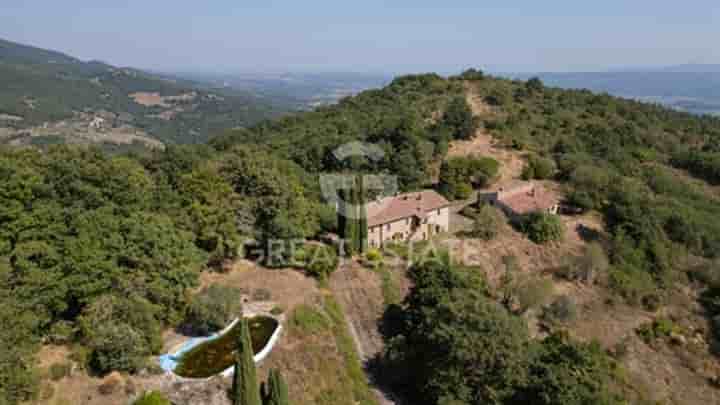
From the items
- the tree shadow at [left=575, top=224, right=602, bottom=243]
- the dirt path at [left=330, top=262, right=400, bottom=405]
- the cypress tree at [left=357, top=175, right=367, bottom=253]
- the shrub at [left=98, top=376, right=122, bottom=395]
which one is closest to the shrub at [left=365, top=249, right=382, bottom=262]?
the cypress tree at [left=357, top=175, right=367, bottom=253]

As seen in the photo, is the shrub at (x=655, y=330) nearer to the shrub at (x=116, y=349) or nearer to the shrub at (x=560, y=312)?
the shrub at (x=560, y=312)

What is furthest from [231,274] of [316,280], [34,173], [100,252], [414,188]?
[414,188]

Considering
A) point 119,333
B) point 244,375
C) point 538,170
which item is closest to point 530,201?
point 538,170

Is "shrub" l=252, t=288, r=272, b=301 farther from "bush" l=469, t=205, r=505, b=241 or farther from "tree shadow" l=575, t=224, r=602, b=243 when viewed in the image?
"tree shadow" l=575, t=224, r=602, b=243

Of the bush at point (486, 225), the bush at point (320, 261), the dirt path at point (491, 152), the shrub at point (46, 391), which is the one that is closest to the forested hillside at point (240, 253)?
the shrub at point (46, 391)

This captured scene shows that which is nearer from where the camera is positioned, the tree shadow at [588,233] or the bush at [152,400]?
the bush at [152,400]

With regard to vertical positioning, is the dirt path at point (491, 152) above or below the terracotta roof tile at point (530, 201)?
above
